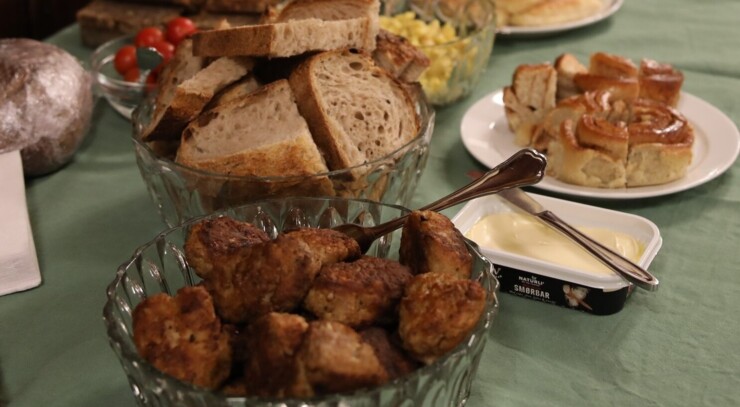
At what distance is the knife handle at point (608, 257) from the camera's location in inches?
48.1

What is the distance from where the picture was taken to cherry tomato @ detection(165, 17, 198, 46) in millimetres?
2227

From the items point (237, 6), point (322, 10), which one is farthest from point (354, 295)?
point (237, 6)

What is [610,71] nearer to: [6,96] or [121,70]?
[121,70]

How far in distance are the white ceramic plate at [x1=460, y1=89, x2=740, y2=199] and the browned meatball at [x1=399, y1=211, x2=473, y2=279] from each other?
1.85ft

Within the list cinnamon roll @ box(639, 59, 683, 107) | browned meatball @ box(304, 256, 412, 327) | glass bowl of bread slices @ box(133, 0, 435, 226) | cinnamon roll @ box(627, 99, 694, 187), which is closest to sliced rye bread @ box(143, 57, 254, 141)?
glass bowl of bread slices @ box(133, 0, 435, 226)

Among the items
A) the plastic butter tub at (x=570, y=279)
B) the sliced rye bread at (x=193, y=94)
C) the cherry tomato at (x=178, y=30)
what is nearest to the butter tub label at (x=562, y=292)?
the plastic butter tub at (x=570, y=279)

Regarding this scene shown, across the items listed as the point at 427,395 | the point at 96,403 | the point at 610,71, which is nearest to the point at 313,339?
the point at 427,395

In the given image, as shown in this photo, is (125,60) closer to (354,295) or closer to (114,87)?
(114,87)

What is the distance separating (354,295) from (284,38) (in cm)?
63

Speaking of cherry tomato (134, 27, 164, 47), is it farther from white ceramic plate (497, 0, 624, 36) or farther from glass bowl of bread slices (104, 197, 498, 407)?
glass bowl of bread slices (104, 197, 498, 407)

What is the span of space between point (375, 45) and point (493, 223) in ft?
1.43

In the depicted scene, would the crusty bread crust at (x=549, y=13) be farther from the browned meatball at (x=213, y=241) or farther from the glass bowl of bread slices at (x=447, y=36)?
the browned meatball at (x=213, y=241)

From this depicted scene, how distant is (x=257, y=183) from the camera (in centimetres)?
134

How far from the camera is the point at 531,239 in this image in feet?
4.57
